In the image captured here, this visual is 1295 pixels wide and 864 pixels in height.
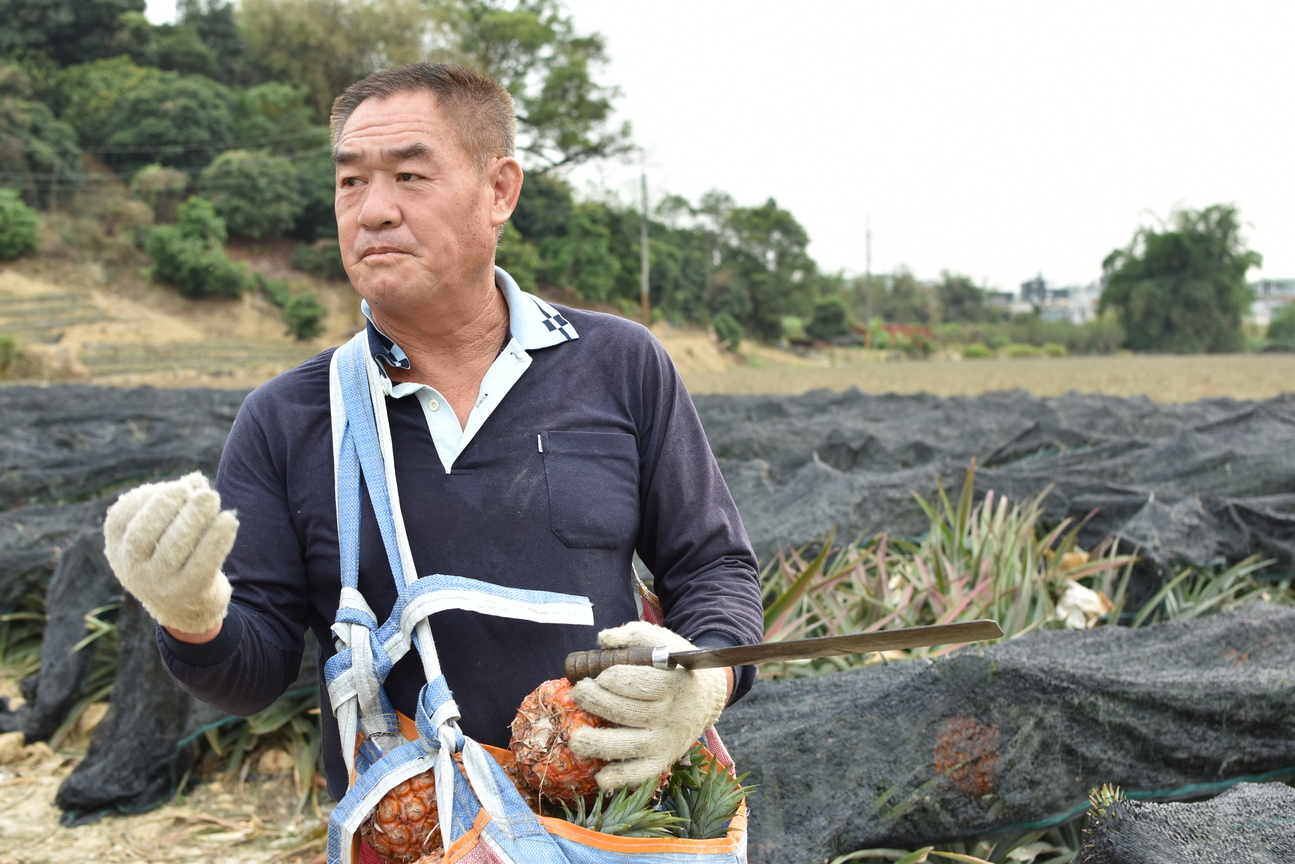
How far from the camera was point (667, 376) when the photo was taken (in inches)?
71.3

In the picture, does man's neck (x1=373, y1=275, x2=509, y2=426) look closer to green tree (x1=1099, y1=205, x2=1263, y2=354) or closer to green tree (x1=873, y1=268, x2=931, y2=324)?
green tree (x1=1099, y1=205, x2=1263, y2=354)

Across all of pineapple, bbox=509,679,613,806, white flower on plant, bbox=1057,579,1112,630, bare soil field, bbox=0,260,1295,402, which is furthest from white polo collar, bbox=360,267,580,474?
bare soil field, bbox=0,260,1295,402

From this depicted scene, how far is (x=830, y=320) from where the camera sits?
58.0m

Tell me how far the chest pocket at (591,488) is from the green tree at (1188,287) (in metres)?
56.5

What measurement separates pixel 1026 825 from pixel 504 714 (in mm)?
1483

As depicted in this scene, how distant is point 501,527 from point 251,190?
39.5 m

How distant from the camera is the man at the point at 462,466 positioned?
1.61 m

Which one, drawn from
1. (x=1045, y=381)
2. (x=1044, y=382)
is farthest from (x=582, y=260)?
(x=1044, y=382)

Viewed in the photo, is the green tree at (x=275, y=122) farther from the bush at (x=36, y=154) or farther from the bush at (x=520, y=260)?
the bush at (x=520, y=260)

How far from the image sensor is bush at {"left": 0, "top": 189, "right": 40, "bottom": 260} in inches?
1248

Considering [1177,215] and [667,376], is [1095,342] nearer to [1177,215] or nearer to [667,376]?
[1177,215]

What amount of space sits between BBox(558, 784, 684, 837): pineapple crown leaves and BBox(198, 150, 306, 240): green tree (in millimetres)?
39110

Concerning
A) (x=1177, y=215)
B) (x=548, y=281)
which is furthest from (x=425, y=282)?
(x=1177, y=215)

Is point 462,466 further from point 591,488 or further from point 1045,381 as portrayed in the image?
point 1045,381
